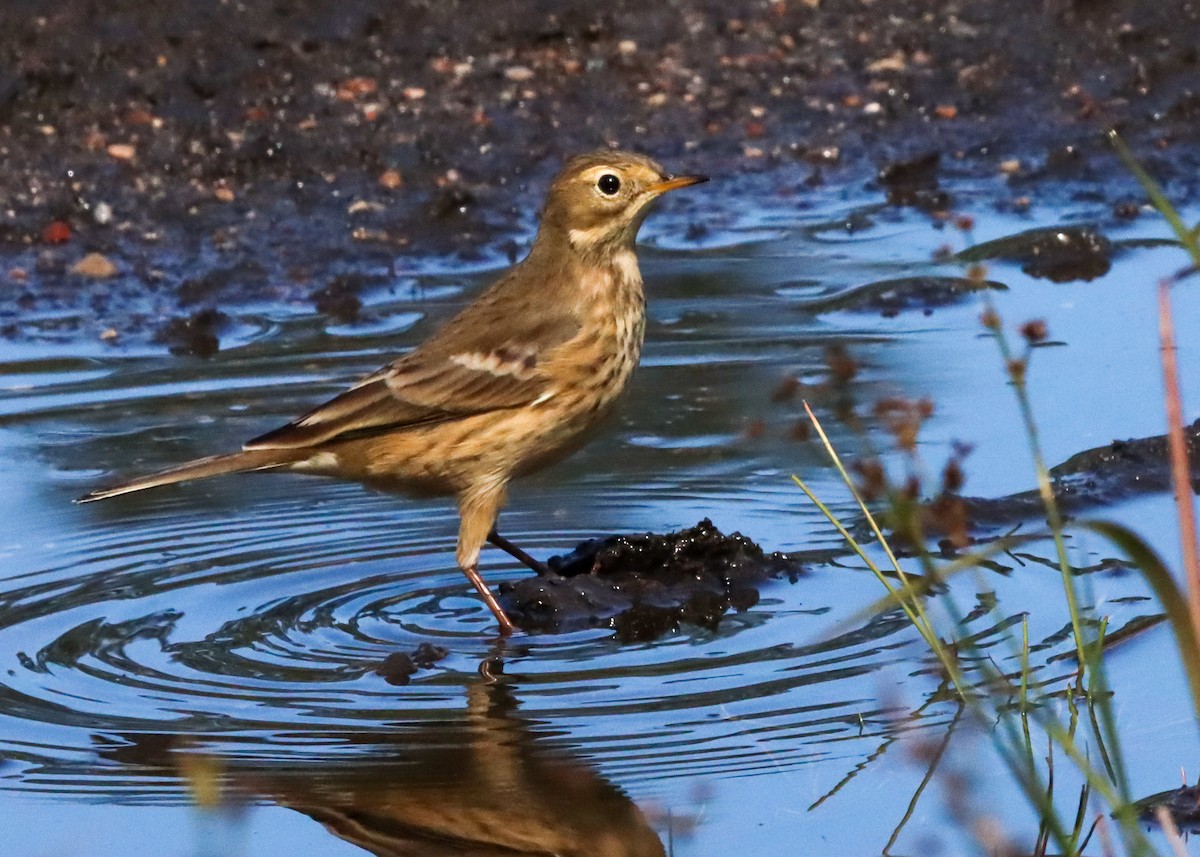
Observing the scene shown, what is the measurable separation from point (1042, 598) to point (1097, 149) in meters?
5.26

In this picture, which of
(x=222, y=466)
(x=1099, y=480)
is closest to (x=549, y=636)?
(x=222, y=466)

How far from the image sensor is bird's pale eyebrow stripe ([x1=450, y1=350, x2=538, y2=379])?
6.59 metres

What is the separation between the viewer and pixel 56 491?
720 cm

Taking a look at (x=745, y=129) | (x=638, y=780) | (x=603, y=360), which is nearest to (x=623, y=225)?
(x=603, y=360)

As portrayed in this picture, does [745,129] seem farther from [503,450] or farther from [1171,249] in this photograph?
[503,450]

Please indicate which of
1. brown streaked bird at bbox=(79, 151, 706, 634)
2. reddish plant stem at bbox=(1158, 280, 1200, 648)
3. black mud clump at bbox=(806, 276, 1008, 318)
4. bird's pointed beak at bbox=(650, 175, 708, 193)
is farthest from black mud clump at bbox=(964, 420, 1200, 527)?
reddish plant stem at bbox=(1158, 280, 1200, 648)

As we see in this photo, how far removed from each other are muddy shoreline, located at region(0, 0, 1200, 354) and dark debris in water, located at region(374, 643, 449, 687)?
10.6 ft

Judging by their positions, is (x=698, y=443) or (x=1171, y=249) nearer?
(x=698, y=443)

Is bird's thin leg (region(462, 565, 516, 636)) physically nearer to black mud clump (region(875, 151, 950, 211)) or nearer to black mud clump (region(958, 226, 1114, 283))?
black mud clump (region(958, 226, 1114, 283))

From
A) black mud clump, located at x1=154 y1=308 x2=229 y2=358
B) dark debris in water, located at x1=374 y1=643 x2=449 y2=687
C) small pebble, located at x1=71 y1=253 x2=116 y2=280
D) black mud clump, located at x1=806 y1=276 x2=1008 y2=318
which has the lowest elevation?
dark debris in water, located at x1=374 y1=643 x2=449 y2=687

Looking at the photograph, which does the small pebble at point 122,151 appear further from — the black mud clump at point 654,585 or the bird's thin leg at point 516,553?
the black mud clump at point 654,585

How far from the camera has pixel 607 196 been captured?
7012 mm

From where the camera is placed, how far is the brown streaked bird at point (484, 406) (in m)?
6.55

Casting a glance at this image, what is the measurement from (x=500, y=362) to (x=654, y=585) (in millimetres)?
916
